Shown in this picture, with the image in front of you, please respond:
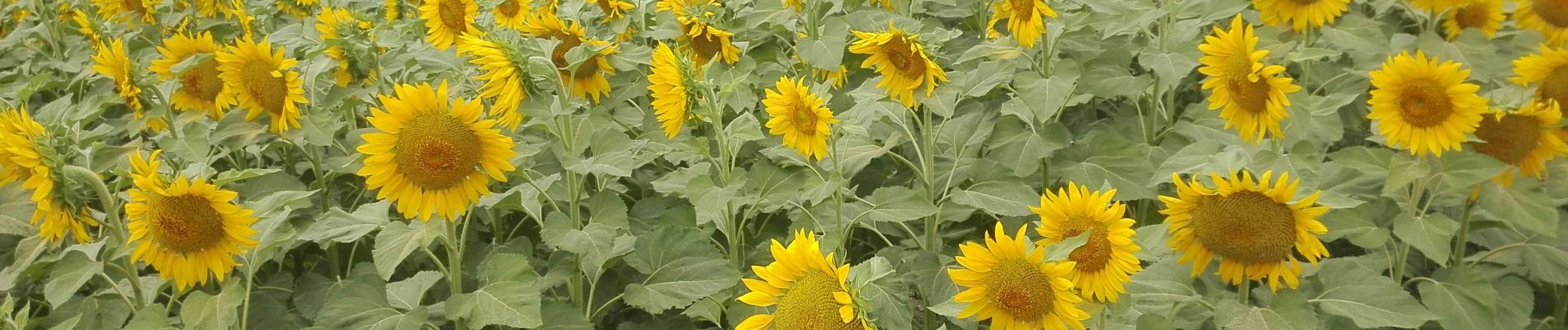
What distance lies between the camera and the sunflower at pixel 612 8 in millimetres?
3033

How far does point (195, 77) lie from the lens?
2.60 metres

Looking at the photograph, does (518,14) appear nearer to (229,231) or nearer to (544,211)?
(544,211)

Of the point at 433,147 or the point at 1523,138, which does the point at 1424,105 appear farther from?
the point at 433,147

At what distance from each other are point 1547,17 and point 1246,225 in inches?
60.6

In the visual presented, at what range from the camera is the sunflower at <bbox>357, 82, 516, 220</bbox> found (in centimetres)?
176

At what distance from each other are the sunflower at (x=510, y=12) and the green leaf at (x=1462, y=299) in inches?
92.6

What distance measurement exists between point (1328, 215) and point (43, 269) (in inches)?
105

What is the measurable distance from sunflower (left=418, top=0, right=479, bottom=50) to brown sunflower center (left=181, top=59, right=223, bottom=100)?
537 mm

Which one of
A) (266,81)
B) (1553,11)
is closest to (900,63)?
(266,81)

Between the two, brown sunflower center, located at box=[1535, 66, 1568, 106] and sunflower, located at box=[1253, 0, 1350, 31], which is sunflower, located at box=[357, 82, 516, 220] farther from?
brown sunflower center, located at box=[1535, 66, 1568, 106]

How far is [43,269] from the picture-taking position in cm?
222

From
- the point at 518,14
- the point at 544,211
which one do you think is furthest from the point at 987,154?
the point at 518,14

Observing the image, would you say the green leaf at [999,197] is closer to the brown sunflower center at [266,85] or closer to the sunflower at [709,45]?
the sunflower at [709,45]

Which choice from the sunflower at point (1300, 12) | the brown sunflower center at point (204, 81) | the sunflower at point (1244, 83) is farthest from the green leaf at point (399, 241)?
the sunflower at point (1300, 12)
